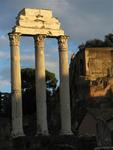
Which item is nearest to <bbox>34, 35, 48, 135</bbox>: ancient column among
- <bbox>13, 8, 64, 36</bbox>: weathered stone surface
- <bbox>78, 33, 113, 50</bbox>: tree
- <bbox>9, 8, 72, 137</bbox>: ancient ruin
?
<bbox>9, 8, 72, 137</bbox>: ancient ruin

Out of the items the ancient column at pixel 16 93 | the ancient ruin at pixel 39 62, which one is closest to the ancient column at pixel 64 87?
the ancient ruin at pixel 39 62

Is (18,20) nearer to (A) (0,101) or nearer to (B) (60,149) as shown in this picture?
(B) (60,149)

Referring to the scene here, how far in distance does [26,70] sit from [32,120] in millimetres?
7429

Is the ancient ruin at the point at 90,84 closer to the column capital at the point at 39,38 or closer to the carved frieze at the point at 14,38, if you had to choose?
the column capital at the point at 39,38

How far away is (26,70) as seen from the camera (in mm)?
47500

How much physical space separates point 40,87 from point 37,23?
12.8 feet

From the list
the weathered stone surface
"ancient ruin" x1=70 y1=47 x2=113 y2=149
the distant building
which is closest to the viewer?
the weathered stone surface

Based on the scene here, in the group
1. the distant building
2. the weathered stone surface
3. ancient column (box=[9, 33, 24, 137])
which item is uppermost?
the weathered stone surface

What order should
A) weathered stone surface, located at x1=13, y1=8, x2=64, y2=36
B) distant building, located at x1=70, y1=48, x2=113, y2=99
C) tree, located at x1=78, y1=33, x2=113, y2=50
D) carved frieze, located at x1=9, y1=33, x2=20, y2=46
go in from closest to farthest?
carved frieze, located at x1=9, y1=33, x2=20, y2=46 < weathered stone surface, located at x1=13, y1=8, x2=64, y2=36 < distant building, located at x1=70, y1=48, x2=113, y2=99 < tree, located at x1=78, y1=33, x2=113, y2=50

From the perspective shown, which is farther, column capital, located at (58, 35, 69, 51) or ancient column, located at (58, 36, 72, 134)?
column capital, located at (58, 35, 69, 51)

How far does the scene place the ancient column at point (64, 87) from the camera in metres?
32.4

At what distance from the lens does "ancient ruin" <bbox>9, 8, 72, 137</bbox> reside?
1259 inches

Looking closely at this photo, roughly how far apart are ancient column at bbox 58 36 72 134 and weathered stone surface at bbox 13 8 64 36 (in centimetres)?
74

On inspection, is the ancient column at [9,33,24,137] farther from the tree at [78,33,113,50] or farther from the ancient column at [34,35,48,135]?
the tree at [78,33,113,50]
